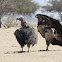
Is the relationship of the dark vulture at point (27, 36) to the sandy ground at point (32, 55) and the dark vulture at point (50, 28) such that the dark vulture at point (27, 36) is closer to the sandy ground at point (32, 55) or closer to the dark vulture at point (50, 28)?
the sandy ground at point (32, 55)

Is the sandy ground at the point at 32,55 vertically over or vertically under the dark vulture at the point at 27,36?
under

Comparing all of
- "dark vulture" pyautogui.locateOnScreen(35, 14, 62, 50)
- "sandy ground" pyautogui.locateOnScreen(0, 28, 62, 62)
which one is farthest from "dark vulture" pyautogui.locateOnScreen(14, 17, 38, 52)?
"dark vulture" pyautogui.locateOnScreen(35, 14, 62, 50)

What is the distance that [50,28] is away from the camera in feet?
30.0

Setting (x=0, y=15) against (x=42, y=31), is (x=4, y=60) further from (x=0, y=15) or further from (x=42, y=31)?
(x=0, y=15)

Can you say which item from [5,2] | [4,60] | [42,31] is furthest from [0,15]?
[4,60]

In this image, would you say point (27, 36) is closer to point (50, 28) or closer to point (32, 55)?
point (32, 55)

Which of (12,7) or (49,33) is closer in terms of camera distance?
(49,33)

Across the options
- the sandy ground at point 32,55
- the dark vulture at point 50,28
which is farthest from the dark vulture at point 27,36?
the dark vulture at point 50,28

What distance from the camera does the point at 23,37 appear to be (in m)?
8.70

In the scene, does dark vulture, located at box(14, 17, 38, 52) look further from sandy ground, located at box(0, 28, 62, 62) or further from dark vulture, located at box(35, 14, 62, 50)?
dark vulture, located at box(35, 14, 62, 50)

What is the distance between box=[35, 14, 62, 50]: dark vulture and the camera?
8758 mm

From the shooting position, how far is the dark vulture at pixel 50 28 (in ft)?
28.7

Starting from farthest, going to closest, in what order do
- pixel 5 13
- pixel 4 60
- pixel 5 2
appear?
pixel 5 13 < pixel 5 2 < pixel 4 60

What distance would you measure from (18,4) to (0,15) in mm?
3540
